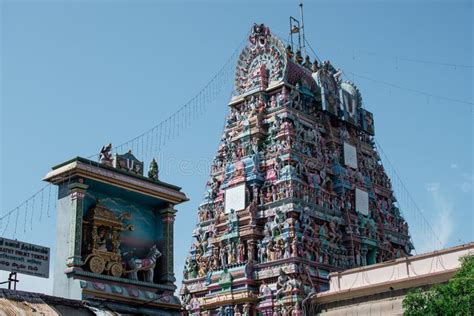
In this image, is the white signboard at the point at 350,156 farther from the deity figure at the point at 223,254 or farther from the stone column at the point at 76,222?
the stone column at the point at 76,222

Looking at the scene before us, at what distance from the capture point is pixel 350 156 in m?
50.2

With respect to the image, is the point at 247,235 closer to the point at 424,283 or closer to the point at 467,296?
the point at 424,283

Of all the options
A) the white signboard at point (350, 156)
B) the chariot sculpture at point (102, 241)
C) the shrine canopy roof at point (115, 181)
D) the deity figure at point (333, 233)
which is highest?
the white signboard at point (350, 156)

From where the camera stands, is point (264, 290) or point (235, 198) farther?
point (235, 198)

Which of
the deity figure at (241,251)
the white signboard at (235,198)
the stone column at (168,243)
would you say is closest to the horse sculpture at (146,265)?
the stone column at (168,243)

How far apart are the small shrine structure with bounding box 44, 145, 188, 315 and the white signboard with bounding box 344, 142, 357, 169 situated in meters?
21.7

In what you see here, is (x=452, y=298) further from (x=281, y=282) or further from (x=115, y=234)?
(x=281, y=282)

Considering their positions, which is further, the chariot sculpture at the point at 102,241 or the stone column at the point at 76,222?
the chariot sculpture at the point at 102,241

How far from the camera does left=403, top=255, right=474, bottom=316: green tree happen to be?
24.1 m

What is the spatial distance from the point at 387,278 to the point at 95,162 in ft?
50.1

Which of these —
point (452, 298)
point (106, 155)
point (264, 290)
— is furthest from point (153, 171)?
point (264, 290)

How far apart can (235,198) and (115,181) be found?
1942 centimetres

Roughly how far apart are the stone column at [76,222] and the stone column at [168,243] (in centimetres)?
412

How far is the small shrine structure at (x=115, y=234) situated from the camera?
26.3 meters
